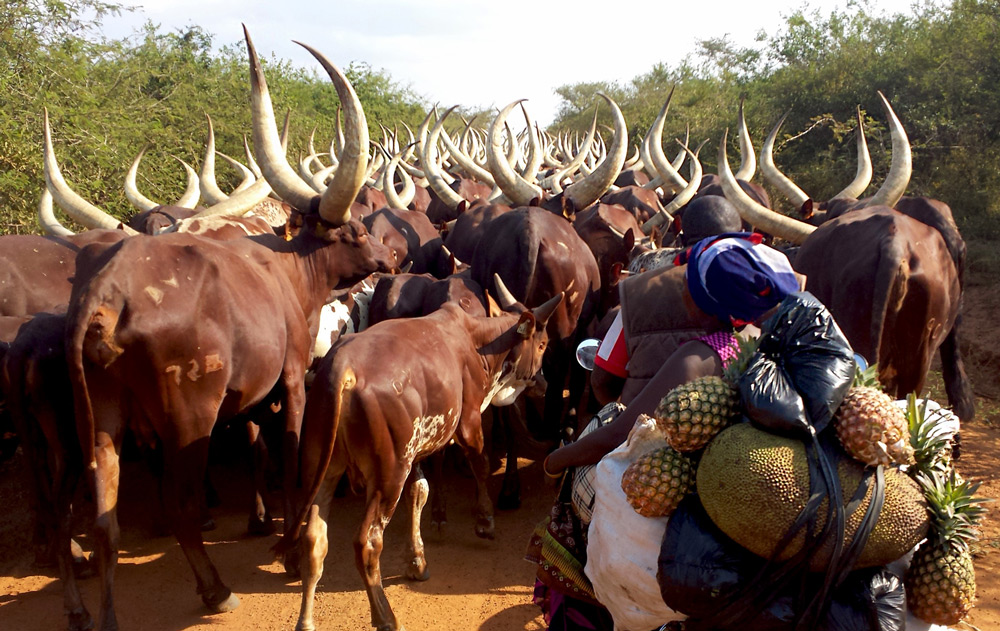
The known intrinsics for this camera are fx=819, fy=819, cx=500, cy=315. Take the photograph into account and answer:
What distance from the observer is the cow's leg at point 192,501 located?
4.20 metres

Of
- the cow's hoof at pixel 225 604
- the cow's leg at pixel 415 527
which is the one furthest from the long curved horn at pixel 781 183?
the cow's hoof at pixel 225 604

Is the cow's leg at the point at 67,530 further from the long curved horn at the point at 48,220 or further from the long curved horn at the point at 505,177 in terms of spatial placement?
the long curved horn at the point at 505,177

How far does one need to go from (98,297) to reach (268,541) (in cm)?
231

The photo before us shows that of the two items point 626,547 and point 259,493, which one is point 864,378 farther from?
point 259,493

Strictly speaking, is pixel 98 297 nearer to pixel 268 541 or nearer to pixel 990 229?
pixel 268 541

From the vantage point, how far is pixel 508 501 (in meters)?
5.95

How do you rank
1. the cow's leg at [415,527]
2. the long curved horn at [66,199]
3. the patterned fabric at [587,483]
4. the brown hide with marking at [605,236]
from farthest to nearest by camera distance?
the brown hide with marking at [605,236] → the long curved horn at [66,199] → the cow's leg at [415,527] → the patterned fabric at [587,483]

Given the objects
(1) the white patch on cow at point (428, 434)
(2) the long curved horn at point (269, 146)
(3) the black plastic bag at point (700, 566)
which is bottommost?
(1) the white patch on cow at point (428, 434)

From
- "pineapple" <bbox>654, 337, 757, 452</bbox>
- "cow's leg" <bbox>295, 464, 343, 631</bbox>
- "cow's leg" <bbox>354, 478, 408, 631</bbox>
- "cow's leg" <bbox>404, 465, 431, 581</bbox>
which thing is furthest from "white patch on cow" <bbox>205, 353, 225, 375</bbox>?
"pineapple" <bbox>654, 337, 757, 452</bbox>

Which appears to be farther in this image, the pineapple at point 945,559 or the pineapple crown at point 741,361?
the pineapple crown at point 741,361

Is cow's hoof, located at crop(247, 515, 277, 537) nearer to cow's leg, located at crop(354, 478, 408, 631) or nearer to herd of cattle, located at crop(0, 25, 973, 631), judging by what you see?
herd of cattle, located at crop(0, 25, 973, 631)

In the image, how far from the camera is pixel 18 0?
9477mm

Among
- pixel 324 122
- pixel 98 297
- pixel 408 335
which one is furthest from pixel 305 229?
pixel 324 122

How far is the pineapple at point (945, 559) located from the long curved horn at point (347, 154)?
3.42 m
